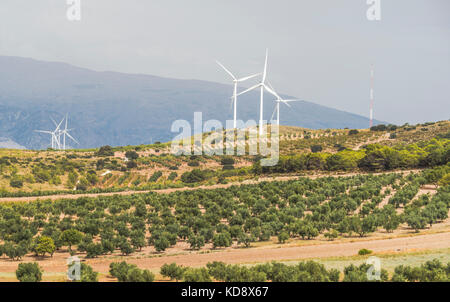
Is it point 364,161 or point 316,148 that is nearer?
point 364,161

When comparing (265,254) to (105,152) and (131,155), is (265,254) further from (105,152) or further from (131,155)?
(105,152)

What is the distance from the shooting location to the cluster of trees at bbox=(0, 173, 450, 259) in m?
38.9

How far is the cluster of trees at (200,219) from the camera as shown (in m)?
38.9

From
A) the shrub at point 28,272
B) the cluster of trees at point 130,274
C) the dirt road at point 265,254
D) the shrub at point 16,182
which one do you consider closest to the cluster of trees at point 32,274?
the shrub at point 28,272

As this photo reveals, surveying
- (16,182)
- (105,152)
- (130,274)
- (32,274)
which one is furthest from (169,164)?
(130,274)

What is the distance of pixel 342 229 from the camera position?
42500mm

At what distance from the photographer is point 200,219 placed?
150 feet

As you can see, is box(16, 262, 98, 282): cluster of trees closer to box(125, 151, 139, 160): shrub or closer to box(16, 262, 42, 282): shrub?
box(16, 262, 42, 282): shrub

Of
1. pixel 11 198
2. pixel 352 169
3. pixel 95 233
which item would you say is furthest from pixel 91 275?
pixel 352 169

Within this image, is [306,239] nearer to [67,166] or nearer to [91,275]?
[91,275]

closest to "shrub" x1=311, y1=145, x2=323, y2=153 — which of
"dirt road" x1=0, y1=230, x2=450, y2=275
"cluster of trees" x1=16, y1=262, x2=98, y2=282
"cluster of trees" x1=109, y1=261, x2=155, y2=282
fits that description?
"dirt road" x1=0, y1=230, x2=450, y2=275

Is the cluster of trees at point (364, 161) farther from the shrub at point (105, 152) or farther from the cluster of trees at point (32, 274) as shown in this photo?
the cluster of trees at point (32, 274)

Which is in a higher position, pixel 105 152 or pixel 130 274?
pixel 130 274
